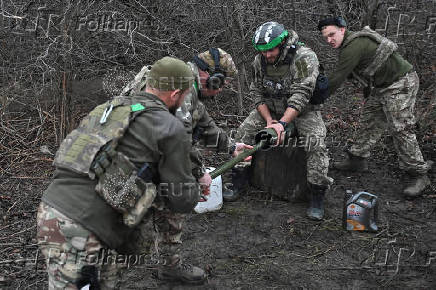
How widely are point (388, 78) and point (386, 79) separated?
0.02m

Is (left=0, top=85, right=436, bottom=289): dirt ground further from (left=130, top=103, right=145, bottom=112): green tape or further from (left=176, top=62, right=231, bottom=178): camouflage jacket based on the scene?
(left=130, top=103, right=145, bottom=112): green tape

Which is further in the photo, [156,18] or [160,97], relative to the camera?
[156,18]

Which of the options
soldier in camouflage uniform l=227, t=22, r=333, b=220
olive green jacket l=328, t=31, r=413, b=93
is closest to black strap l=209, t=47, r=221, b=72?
soldier in camouflage uniform l=227, t=22, r=333, b=220

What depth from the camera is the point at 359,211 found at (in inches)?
184

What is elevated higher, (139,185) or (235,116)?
(139,185)

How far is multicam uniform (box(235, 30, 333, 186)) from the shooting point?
4.63 meters

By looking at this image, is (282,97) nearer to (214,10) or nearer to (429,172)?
(429,172)

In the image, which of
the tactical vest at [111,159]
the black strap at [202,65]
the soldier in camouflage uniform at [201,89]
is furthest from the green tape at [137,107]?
the black strap at [202,65]

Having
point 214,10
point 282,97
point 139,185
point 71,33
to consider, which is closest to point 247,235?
point 282,97

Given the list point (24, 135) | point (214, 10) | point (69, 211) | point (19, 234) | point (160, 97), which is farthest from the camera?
point (214, 10)

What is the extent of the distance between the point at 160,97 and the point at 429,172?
4401 millimetres

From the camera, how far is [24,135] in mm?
6586

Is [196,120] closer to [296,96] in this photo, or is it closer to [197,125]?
[197,125]

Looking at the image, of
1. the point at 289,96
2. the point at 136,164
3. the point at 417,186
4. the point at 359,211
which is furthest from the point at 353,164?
the point at 136,164
